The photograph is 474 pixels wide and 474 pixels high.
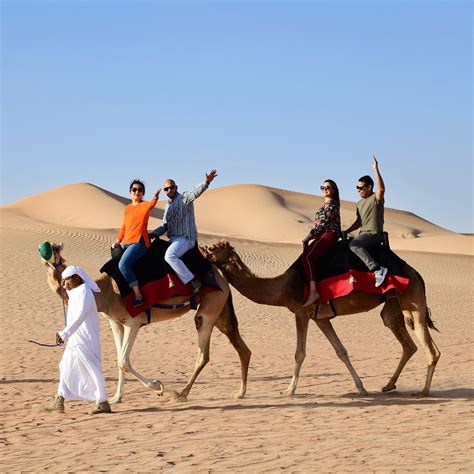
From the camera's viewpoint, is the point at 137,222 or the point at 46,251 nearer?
the point at 46,251

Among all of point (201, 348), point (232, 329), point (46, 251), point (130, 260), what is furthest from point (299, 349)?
point (46, 251)

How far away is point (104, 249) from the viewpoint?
35.8 m

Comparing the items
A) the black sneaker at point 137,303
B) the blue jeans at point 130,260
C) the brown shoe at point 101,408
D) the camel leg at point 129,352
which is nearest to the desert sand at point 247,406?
the brown shoe at point 101,408

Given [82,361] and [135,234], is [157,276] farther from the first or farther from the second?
[82,361]

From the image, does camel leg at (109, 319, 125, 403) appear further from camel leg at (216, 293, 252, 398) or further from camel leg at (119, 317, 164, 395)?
camel leg at (216, 293, 252, 398)

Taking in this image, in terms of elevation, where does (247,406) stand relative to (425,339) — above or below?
below

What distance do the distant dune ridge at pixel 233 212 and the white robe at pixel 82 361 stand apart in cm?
6123

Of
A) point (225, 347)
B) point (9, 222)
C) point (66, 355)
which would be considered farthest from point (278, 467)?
point (9, 222)

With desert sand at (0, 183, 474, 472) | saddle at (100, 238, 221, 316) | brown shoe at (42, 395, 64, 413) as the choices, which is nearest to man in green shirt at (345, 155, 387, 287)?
desert sand at (0, 183, 474, 472)

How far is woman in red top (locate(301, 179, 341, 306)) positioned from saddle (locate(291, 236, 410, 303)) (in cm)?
7

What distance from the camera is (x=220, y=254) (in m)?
10.8

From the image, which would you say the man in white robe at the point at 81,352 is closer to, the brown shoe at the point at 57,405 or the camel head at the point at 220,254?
the brown shoe at the point at 57,405

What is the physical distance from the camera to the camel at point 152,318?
32.6ft

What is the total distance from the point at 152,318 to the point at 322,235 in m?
2.27
